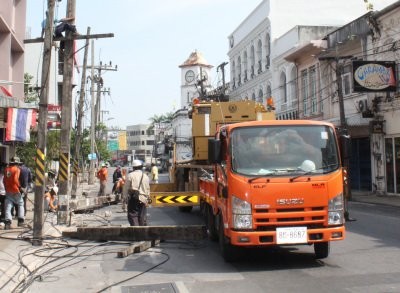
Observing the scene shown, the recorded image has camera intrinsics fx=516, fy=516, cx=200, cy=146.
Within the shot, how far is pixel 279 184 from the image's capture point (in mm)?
7895

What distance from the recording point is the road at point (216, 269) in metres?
7.13

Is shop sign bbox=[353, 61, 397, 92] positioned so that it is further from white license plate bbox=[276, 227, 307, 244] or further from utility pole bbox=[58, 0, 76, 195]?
white license plate bbox=[276, 227, 307, 244]

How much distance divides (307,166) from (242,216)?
134 cm

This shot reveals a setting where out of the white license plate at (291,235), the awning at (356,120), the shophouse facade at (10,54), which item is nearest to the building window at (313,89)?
the awning at (356,120)

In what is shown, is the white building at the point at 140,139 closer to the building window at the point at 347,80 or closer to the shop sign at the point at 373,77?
the building window at the point at 347,80

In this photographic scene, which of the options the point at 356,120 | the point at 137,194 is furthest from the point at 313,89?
the point at 137,194

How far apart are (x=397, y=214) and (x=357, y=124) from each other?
1062 cm

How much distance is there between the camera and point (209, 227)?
11.1 m

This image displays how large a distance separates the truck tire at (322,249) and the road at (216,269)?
0.44ft

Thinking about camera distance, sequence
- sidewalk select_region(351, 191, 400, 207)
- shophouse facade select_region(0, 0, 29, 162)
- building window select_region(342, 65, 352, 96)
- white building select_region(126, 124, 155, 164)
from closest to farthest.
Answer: shophouse facade select_region(0, 0, 29, 162), sidewalk select_region(351, 191, 400, 207), building window select_region(342, 65, 352, 96), white building select_region(126, 124, 155, 164)

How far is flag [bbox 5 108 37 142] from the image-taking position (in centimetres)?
1498

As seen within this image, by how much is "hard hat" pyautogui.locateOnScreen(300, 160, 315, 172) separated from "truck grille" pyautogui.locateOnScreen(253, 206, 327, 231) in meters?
0.63

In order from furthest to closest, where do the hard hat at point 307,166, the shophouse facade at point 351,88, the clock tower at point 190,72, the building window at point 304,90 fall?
the clock tower at point 190,72
the building window at point 304,90
the shophouse facade at point 351,88
the hard hat at point 307,166

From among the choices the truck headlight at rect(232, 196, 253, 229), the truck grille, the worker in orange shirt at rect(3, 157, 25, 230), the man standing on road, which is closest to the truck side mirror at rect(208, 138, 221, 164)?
the truck headlight at rect(232, 196, 253, 229)
